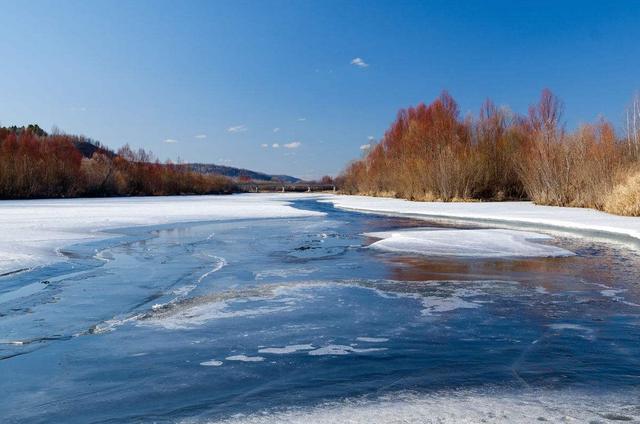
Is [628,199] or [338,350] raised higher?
[628,199]

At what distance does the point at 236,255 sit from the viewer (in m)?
9.20

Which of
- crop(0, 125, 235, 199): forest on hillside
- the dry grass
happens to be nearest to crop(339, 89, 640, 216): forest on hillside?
the dry grass

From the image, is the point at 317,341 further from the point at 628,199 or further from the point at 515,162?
the point at 515,162

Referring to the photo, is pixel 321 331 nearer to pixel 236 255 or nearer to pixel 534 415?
pixel 534 415

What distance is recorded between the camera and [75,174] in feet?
159

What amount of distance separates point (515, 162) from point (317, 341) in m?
28.2

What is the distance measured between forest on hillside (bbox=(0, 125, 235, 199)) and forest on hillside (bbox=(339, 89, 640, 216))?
88.3 ft

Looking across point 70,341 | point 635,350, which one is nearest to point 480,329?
point 635,350

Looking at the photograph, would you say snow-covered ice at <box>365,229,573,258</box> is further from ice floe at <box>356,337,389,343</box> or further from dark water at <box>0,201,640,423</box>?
ice floe at <box>356,337,389,343</box>

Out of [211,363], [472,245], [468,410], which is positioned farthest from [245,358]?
[472,245]

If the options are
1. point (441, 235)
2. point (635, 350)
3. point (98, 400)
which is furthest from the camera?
point (441, 235)

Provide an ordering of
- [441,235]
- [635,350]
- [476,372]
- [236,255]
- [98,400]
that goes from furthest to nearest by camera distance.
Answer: [441,235] < [236,255] < [635,350] < [476,372] < [98,400]

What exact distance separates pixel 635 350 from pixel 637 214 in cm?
1426

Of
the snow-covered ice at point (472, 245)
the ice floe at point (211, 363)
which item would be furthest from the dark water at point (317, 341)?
the snow-covered ice at point (472, 245)
